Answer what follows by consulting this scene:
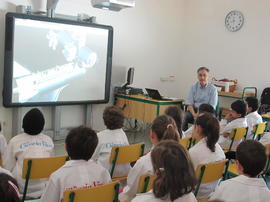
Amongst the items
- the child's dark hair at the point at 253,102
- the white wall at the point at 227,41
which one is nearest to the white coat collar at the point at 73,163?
the child's dark hair at the point at 253,102

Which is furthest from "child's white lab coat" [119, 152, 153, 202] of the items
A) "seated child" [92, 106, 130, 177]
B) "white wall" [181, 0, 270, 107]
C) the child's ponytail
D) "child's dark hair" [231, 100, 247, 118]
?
"white wall" [181, 0, 270, 107]

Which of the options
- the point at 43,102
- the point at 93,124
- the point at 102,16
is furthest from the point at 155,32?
the point at 43,102

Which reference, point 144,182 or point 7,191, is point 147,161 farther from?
point 7,191

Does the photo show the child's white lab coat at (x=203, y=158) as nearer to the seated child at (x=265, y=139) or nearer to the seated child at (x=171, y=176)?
the seated child at (x=171, y=176)

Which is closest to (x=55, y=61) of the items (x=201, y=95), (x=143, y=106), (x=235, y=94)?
(x=143, y=106)

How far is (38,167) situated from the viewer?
2.28 m

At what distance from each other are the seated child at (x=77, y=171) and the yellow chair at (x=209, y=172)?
0.69 metres

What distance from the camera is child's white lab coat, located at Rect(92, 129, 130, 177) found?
2873mm

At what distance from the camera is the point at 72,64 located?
564cm

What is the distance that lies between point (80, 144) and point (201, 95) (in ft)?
11.9

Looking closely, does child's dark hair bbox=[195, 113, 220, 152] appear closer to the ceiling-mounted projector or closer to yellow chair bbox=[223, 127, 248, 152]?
yellow chair bbox=[223, 127, 248, 152]

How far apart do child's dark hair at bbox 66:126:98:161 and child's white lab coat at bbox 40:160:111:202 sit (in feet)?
0.13

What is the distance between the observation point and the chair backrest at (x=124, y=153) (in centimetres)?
268

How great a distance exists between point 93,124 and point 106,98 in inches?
23.3
